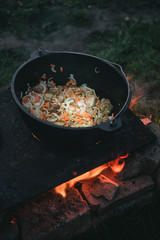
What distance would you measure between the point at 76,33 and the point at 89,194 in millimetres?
4771

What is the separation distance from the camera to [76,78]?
321 cm

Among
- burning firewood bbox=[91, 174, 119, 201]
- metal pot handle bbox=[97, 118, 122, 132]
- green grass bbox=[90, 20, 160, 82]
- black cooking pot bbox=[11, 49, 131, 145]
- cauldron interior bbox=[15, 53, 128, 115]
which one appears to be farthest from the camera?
green grass bbox=[90, 20, 160, 82]

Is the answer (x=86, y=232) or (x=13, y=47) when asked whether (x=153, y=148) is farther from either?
(x=13, y=47)

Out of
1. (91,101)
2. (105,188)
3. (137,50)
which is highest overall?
(91,101)

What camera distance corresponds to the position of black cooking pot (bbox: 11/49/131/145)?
→ 2.12 meters

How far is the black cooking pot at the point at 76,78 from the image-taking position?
6.96 ft

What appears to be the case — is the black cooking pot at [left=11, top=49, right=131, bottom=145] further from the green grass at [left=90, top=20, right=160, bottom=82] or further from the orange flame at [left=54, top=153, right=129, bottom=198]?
the green grass at [left=90, top=20, right=160, bottom=82]

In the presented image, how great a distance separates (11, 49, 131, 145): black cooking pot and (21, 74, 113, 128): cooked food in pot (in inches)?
3.7

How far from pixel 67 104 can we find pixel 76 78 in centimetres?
50

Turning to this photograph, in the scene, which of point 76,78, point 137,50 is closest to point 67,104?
point 76,78

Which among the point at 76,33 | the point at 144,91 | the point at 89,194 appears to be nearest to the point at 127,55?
the point at 144,91

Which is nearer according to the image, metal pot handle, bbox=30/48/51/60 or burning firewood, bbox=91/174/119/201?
burning firewood, bbox=91/174/119/201

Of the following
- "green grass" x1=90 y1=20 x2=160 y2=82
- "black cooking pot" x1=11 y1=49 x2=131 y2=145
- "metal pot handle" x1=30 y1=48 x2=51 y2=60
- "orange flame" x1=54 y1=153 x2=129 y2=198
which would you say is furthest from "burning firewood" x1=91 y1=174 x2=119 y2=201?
"green grass" x1=90 y1=20 x2=160 y2=82

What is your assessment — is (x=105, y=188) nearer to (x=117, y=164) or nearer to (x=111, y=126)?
(x=117, y=164)
